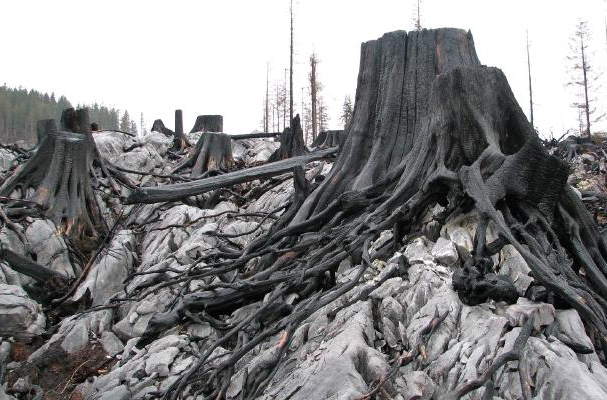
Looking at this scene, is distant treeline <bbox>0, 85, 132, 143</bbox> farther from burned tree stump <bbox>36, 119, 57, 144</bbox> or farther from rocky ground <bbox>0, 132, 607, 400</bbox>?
rocky ground <bbox>0, 132, 607, 400</bbox>

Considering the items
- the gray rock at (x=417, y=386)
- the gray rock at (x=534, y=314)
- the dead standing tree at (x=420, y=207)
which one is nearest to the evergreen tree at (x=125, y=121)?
the dead standing tree at (x=420, y=207)

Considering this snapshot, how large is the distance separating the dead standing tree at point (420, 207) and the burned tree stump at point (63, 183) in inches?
184

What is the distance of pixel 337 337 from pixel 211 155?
28.4 feet

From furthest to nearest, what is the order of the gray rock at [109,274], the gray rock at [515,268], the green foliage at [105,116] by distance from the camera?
the green foliage at [105,116] < the gray rock at [109,274] < the gray rock at [515,268]

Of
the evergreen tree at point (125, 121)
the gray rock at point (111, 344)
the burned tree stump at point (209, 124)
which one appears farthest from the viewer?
the evergreen tree at point (125, 121)

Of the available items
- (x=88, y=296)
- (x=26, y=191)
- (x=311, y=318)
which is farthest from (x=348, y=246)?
(x=26, y=191)

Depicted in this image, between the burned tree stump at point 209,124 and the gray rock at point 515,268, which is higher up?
the burned tree stump at point 209,124

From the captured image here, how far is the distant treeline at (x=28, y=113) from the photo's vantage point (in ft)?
272

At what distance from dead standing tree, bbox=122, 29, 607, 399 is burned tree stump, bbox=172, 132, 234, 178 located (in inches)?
221

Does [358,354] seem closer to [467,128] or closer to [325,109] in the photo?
[467,128]

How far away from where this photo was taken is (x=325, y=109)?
1895 inches

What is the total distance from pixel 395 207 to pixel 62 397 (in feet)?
12.8

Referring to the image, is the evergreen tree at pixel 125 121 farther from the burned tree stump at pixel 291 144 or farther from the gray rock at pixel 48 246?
the gray rock at pixel 48 246

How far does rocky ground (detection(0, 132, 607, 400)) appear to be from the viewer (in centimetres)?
251
